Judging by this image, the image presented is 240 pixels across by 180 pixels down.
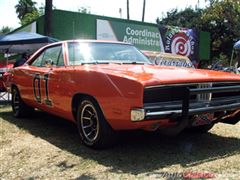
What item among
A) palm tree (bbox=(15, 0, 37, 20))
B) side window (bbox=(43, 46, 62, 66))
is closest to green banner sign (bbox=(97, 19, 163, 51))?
side window (bbox=(43, 46, 62, 66))

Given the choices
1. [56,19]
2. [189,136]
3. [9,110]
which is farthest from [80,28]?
[189,136]

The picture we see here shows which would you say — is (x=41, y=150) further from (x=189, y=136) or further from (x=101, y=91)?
(x=189, y=136)

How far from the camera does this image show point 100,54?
6168 millimetres

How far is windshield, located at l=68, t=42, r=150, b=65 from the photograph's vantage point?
6039 millimetres

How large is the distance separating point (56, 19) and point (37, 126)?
10.4m

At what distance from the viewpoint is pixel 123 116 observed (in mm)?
4656

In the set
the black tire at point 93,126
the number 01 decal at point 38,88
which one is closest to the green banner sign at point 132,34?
the number 01 decal at point 38,88

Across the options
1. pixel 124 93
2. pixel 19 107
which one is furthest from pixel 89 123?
pixel 19 107

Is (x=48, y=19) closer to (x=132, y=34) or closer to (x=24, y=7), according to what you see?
(x=132, y=34)

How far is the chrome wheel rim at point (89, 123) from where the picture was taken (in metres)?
5.24

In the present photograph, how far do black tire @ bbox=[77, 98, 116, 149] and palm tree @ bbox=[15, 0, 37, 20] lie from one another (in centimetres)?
5917

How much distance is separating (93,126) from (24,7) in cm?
6042

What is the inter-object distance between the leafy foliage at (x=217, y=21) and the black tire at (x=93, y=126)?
18.5 m

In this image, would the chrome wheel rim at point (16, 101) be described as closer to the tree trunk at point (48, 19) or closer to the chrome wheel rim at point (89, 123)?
the chrome wheel rim at point (89, 123)
